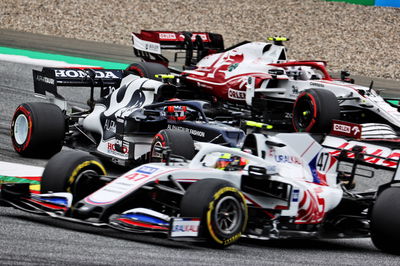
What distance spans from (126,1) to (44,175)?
89.3 feet

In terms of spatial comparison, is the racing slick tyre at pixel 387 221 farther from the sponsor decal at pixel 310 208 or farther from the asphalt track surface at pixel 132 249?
the sponsor decal at pixel 310 208

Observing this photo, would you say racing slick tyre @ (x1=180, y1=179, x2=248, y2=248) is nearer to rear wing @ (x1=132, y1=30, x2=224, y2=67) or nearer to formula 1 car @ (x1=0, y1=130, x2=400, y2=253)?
formula 1 car @ (x1=0, y1=130, x2=400, y2=253)

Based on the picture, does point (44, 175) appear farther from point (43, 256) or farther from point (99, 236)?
point (43, 256)

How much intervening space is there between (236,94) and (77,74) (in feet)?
15.6

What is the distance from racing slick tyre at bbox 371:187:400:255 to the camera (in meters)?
9.14

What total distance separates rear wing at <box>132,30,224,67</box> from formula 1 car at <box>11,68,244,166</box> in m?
5.46

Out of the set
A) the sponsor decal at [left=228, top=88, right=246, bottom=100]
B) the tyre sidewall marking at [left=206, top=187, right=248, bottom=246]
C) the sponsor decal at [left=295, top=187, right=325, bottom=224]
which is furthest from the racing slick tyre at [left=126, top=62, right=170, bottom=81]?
the tyre sidewall marking at [left=206, top=187, right=248, bottom=246]

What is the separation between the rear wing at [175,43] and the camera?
1959 centimetres

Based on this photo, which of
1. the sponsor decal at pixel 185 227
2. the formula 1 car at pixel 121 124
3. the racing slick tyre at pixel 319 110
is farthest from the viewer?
the racing slick tyre at pixel 319 110

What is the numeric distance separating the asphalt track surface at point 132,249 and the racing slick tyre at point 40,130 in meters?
3.63

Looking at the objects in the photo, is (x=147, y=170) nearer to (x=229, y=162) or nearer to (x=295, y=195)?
(x=229, y=162)

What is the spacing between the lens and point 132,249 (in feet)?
26.9

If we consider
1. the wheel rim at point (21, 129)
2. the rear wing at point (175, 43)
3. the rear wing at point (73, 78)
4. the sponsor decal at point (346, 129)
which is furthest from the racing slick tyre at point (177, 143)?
the rear wing at point (175, 43)

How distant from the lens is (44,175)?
372 inches
